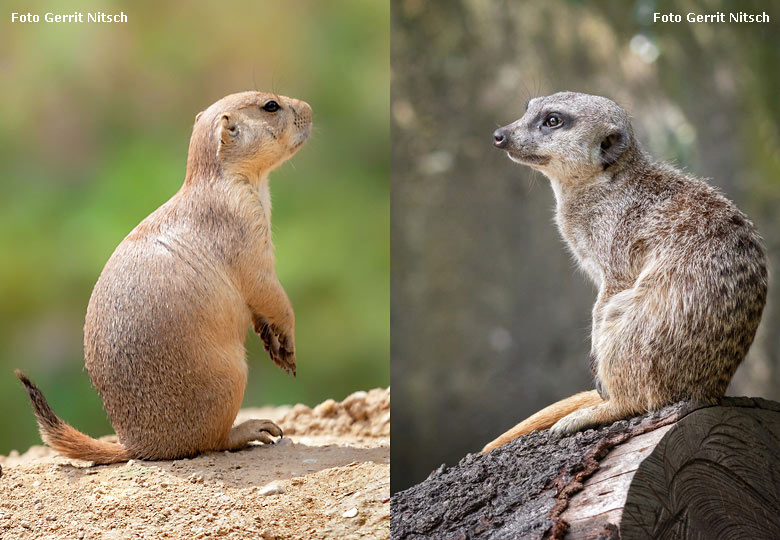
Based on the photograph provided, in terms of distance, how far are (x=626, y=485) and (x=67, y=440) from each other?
1925 mm

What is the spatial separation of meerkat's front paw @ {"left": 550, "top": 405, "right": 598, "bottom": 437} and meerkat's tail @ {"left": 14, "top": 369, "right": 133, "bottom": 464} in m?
1.50

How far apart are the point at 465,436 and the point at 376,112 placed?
163cm

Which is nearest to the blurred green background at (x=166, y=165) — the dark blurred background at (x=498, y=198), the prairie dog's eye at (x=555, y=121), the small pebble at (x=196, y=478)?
the dark blurred background at (x=498, y=198)

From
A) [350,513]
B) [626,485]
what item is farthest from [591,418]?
[350,513]

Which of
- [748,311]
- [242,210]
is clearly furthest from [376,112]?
[748,311]

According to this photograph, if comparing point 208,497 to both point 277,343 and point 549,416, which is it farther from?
point 549,416

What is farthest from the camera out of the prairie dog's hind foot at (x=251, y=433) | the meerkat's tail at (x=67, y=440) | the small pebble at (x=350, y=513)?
the prairie dog's hind foot at (x=251, y=433)

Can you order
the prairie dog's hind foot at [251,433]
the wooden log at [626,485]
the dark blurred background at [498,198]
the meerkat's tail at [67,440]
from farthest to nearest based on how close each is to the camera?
the dark blurred background at [498,198] < the prairie dog's hind foot at [251,433] < the meerkat's tail at [67,440] < the wooden log at [626,485]

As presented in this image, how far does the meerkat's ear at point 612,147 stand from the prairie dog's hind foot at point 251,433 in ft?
5.15

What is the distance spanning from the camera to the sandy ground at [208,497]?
2527 mm

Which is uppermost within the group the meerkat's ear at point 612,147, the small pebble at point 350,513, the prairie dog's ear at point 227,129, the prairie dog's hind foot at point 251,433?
the prairie dog's ear at point 227,129

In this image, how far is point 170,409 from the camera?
2.97 m

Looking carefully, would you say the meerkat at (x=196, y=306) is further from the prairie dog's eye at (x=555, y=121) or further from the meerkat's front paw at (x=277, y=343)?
the prairie dog's eye at (x=555, y=121)

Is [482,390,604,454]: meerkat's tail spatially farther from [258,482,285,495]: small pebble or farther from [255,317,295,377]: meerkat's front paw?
[255,317,295,377]: meerkat's front paw
